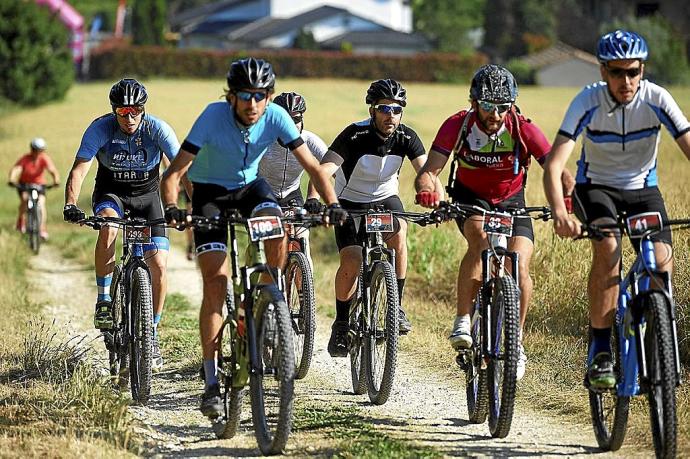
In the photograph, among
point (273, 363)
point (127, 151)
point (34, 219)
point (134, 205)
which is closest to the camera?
point (273, 363)

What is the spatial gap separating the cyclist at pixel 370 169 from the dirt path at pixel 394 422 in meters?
0.54

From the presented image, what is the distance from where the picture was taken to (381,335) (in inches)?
325

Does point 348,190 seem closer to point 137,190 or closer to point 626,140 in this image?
point 137,190

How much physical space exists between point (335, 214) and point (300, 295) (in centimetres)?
206

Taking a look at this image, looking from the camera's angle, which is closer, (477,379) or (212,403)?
(212,403)

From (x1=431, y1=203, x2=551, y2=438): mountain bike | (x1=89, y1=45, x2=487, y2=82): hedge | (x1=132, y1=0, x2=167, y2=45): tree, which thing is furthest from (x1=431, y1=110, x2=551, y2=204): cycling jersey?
(x1=132, y1=0, x2=167, y2=45): tree

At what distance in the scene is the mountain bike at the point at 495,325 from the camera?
6797 millimetres

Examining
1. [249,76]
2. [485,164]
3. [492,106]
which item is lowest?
[485,164]

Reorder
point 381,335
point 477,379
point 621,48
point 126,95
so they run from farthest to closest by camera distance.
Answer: point 126,95
point 381,335
point 477,379
point 621,48

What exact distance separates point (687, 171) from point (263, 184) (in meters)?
13.8

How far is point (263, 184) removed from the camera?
284 inches

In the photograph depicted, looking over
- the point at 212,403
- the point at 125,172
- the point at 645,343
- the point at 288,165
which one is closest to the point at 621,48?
the point at 645,343

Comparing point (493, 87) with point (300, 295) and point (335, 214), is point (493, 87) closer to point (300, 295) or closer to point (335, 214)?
point (335, 214)

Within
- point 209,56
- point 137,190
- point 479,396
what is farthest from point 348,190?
point 209,56
